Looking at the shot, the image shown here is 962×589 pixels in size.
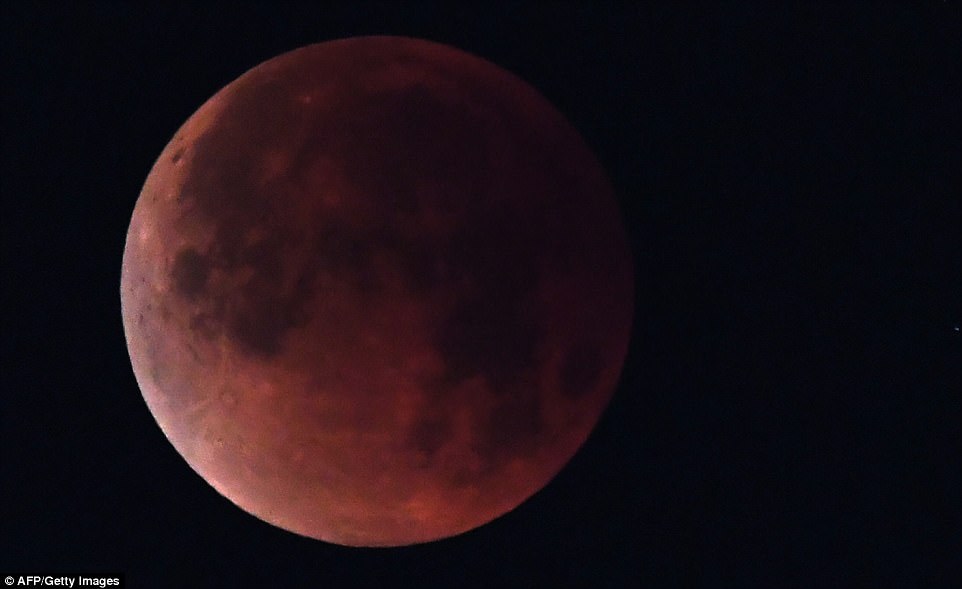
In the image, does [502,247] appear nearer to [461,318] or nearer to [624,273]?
[461,318]

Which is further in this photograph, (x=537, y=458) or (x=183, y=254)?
(x=537, y=458)

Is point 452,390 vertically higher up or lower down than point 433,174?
lower down

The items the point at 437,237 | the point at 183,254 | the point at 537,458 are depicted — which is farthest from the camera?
the point at 537,458

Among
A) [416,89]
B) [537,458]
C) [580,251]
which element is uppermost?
[416,89]

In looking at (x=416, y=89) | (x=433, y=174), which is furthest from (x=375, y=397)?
(x=416, y=89)

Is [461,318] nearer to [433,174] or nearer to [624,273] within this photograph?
[433,174]

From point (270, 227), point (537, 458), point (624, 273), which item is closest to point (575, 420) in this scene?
point (537, 458)

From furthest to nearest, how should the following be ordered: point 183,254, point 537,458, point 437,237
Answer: point 537,458
point 183,254
point 437,237
